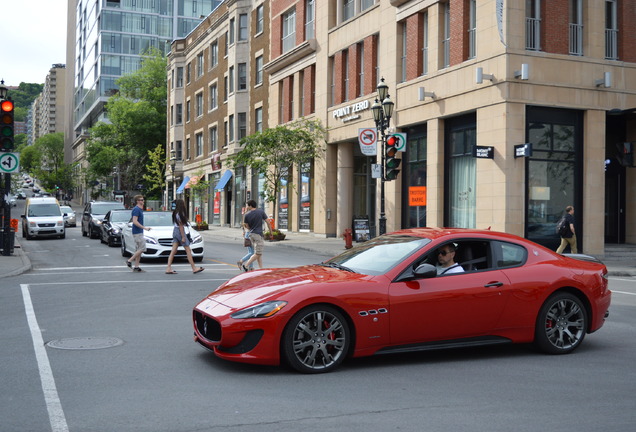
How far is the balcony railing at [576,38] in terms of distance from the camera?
2344 centimetres

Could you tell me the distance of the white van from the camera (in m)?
31.5

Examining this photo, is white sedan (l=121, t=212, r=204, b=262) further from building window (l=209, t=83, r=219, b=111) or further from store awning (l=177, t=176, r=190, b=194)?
store awning (l=177, t=176, r=190, b=194)

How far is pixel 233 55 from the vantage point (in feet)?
157

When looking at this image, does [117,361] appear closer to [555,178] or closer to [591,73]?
[555,178]

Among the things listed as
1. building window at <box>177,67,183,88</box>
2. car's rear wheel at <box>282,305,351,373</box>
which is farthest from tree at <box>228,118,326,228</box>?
building window at <box>177,67,183,88</box>

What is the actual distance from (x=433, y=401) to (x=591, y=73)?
20.3 meters

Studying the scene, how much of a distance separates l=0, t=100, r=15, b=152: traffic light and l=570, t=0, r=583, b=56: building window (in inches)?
692

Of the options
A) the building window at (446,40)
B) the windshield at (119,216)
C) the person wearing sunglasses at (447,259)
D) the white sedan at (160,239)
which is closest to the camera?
the person wearing sunglasses at (447,259)

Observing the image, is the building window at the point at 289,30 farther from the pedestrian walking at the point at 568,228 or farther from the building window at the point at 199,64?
the pedestrian walking at the point at 568,228

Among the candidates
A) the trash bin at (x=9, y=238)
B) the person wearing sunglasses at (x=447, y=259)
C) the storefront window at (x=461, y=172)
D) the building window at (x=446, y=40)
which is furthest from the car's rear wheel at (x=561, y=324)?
the building window at (x=446, y=40)

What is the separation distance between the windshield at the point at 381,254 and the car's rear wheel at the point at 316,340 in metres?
0.72

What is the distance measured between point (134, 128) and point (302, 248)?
50.9 metres

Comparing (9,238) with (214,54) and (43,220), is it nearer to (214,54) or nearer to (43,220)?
(43,220)

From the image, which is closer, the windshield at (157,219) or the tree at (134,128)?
the windshield at (157,219)
